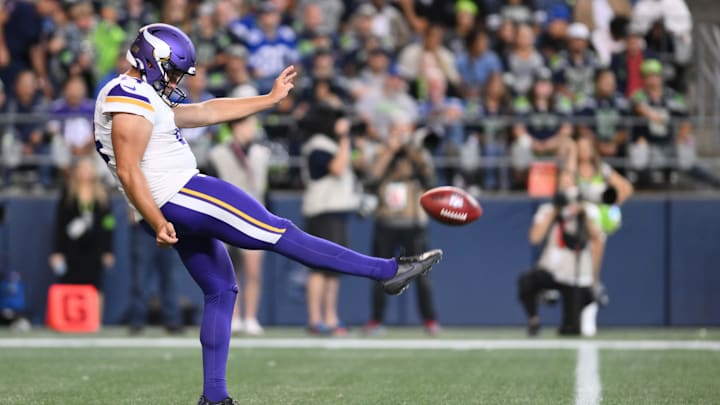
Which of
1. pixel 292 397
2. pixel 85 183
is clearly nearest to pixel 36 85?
pixel 85 183

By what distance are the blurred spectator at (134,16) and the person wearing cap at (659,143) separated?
591 cm

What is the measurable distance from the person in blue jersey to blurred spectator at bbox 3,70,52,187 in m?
7.71

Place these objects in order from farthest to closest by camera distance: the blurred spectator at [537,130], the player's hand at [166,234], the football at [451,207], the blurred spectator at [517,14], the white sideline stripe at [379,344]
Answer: the blurred spectator at [517,14] < the blurred spectator at [537,130] < the white sideline stripe at [379,344] < the football at [451,207] < the player's hand at [166,234]

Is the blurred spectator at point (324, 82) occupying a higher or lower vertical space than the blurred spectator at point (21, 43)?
lower

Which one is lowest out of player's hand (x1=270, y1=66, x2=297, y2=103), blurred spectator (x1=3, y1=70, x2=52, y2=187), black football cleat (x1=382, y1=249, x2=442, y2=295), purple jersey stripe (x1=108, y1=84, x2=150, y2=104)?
black football cleat (x1=382, y1=249, x2=442, y2=295)

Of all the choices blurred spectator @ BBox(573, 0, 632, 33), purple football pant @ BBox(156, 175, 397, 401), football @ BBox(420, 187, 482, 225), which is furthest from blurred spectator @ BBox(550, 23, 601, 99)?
purple football pant @ BBox(156, 175, 397, 401)

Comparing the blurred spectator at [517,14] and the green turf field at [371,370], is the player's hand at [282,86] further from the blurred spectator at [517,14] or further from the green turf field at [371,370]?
the blurred spectator at [517,14]

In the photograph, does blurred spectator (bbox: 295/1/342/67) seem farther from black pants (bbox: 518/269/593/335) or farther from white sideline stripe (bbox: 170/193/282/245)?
white sideline stripe (bbox: 170/193/282/245)

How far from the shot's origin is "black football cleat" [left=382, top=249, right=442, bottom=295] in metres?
5.84

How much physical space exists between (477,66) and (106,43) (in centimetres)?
437

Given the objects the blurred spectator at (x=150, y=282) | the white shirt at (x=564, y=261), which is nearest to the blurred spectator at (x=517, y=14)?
the white shirt at (x=564, y=261)

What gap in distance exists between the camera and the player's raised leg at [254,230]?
220 inches

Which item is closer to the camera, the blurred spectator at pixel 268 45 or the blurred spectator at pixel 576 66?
the blurred spectator at pixel 576 66

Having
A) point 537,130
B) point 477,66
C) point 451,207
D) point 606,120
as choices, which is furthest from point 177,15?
point 451,207
